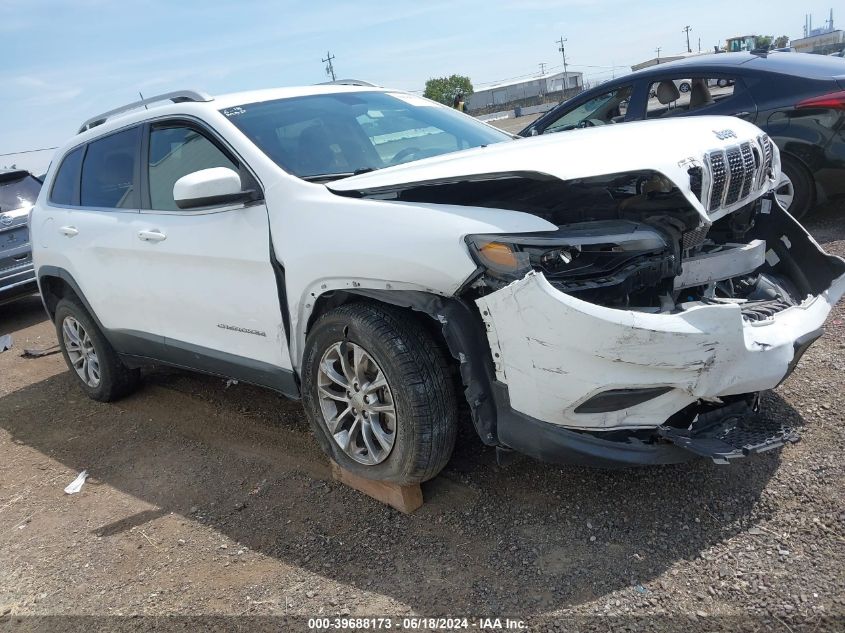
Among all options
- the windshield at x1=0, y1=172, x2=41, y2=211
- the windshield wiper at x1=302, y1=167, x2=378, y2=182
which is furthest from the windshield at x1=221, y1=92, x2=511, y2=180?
the windshield at x1=0, y1=172, x2=41, y2=211

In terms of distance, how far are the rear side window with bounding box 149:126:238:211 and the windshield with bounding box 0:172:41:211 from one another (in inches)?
214

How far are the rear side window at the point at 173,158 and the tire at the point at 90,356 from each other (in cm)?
139

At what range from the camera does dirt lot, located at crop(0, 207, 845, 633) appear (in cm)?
238

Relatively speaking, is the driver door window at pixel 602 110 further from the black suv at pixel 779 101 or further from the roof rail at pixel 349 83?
the roof rail at pixel 349 83

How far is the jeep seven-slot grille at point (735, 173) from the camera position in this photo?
8.98 feet

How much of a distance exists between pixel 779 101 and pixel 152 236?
514cm

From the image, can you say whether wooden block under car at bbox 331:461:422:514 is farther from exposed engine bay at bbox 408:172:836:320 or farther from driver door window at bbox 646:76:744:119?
driver door window at bbox 646:76:744:119

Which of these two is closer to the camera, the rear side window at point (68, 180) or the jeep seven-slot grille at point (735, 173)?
the jeep seven-slot grille at point (735, 173)

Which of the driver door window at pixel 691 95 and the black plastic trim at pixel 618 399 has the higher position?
the driver door window at pixel 691 95

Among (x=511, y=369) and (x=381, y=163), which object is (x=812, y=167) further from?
(x=511, y=369)

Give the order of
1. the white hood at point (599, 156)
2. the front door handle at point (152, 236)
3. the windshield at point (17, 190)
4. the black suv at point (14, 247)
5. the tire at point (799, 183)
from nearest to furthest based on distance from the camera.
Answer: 1. the white hood at point (599, 156)
2. the front door handle at point (152, 236)
3. the tire at point (799, 183)
4. the black suv at point (14, 247)
5. the windshield at point (17, 190)

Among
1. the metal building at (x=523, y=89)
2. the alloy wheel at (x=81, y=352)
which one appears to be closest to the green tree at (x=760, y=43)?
the alloy wheel at (x=81, y=352)

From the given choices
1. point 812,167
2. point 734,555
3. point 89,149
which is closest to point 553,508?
point 734,555

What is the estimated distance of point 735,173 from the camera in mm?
2879
